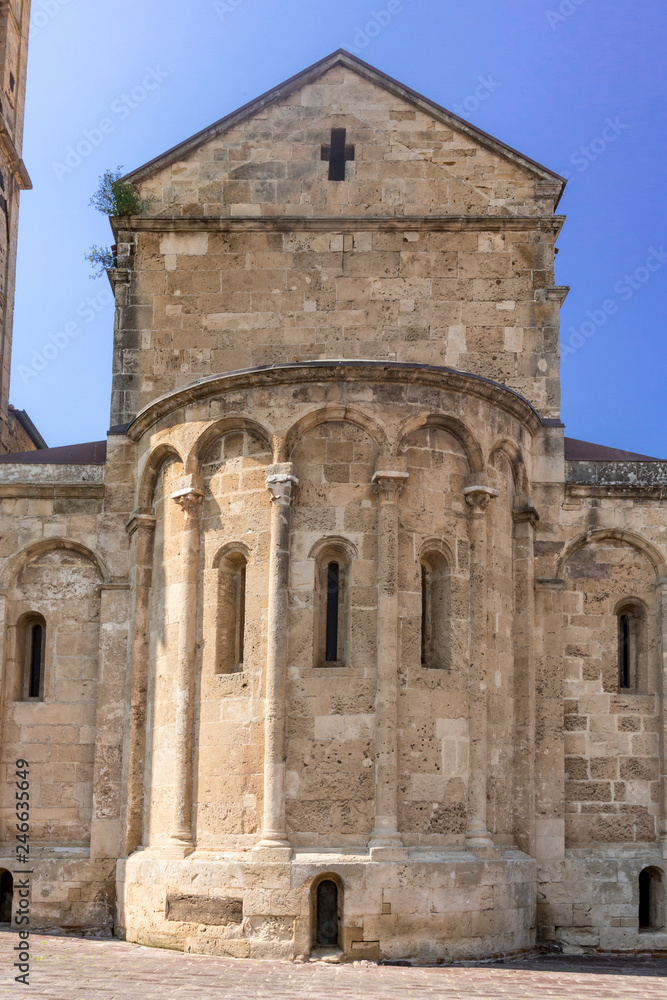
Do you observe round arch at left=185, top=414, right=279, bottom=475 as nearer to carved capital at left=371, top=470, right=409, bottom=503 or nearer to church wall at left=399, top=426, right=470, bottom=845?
A: carved capital at left=371, top=470, right=409, bottom=503

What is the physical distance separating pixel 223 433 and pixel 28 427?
9.65m

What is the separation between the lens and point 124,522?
52.9ft

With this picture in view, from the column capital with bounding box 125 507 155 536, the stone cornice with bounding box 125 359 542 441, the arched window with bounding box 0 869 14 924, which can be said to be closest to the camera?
the stone cornice with bounding box 125 359 542 441

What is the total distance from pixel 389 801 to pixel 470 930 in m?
1.64

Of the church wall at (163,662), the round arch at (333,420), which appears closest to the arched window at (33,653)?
the church wall at (163,662)

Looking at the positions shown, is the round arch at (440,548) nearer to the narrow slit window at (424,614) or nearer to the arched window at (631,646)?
the narrow slit window at (424,614)

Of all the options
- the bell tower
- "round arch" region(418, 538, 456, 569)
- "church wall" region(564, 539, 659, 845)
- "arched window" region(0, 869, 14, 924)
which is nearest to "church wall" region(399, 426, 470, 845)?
"round arch" region(418, 538, 456, 569)

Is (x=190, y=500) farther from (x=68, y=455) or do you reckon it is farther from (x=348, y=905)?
(x=348, y=905)

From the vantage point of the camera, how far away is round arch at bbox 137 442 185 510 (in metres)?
15.0

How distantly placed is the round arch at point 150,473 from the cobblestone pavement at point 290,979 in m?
5.32

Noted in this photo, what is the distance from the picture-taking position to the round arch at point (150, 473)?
15.0 meters

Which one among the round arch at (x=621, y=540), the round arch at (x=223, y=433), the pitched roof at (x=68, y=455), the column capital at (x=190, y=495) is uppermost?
the pitched roof at (x=68, y=455)

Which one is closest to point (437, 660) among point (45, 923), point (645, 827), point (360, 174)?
point (645, 827)

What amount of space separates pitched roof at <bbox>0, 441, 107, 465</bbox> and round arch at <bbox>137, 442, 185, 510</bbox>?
5.36 ft
